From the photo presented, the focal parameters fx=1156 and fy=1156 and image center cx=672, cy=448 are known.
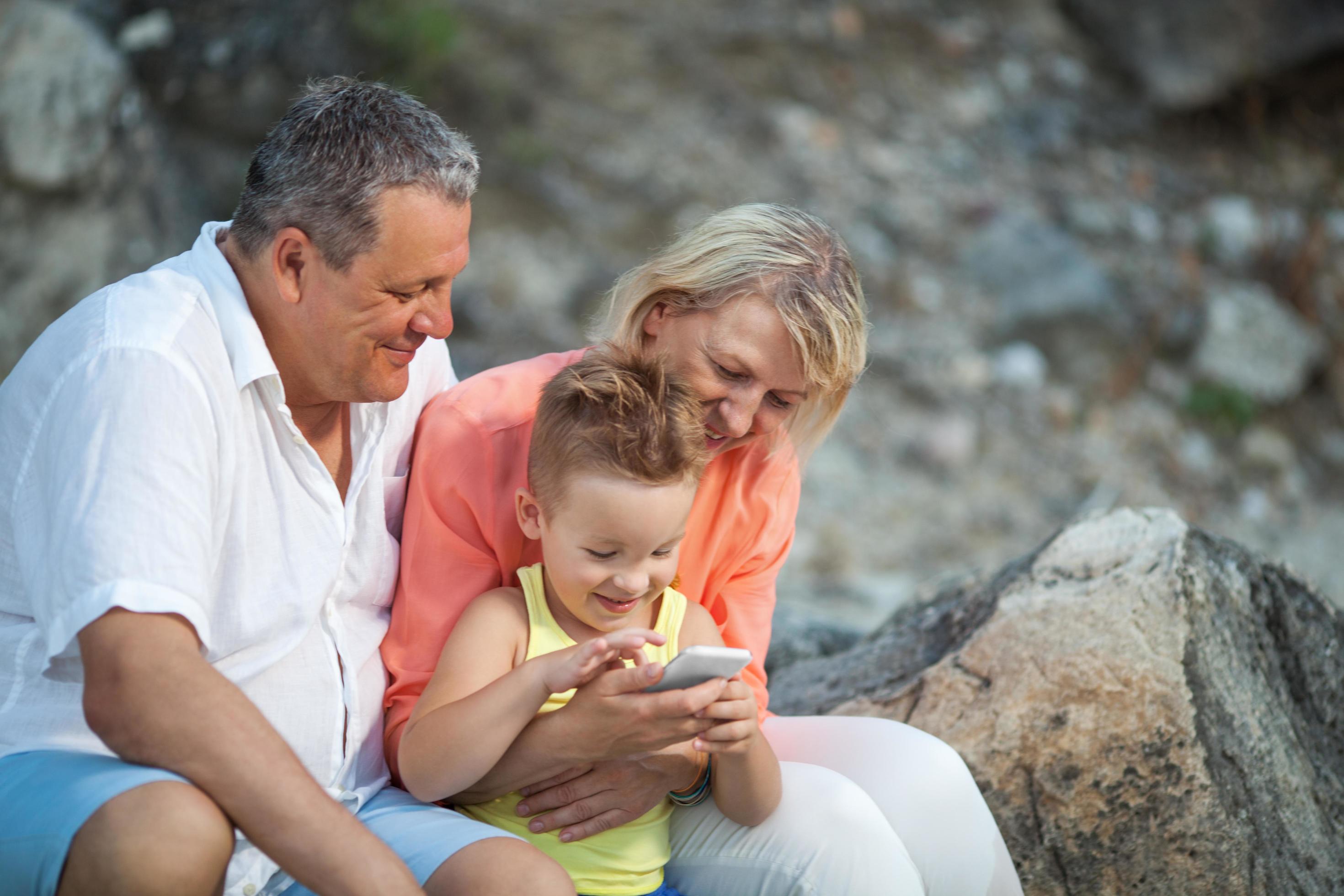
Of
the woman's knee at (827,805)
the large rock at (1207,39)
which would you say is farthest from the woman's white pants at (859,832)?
the large rock at (1207,39)

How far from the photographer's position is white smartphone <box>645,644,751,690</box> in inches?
76.0

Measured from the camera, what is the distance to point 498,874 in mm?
1935

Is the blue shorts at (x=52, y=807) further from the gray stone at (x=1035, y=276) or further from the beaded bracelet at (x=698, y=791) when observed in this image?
the gray stone at (x=1035, y=276)

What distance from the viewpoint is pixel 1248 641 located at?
9.38ft

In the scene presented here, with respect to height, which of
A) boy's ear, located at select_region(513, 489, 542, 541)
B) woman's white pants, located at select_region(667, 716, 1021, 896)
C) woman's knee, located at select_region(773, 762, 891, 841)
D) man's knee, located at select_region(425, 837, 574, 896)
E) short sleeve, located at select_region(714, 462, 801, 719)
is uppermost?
boy's ear, located at select_region(513, 489, 542, 541)

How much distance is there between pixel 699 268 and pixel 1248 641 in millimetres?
1669

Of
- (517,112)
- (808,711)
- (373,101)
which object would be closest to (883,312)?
(517,112)

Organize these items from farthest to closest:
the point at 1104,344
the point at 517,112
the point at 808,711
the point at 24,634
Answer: the point at 517,112 → the point at 1104,344 → the point at 808,711 → the point at 24,634

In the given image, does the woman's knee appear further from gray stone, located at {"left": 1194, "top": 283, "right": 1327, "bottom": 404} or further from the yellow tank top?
gray stone, located at {"left": 1194, "top": 283, "right": 1327, "bottom": 404}

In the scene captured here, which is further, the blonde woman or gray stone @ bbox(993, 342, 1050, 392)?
gray stone @ bbox(993, 342, 1050, 392)

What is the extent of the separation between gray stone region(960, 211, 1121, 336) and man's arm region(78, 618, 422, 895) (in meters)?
5.75

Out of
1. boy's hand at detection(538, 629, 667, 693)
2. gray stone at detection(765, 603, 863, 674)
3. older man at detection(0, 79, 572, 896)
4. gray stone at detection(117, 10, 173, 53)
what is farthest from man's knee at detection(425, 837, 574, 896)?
gray stone at detection(117, 10, 173, 53)

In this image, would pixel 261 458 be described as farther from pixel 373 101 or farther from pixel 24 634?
pixel 373 101

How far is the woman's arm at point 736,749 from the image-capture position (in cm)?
206
